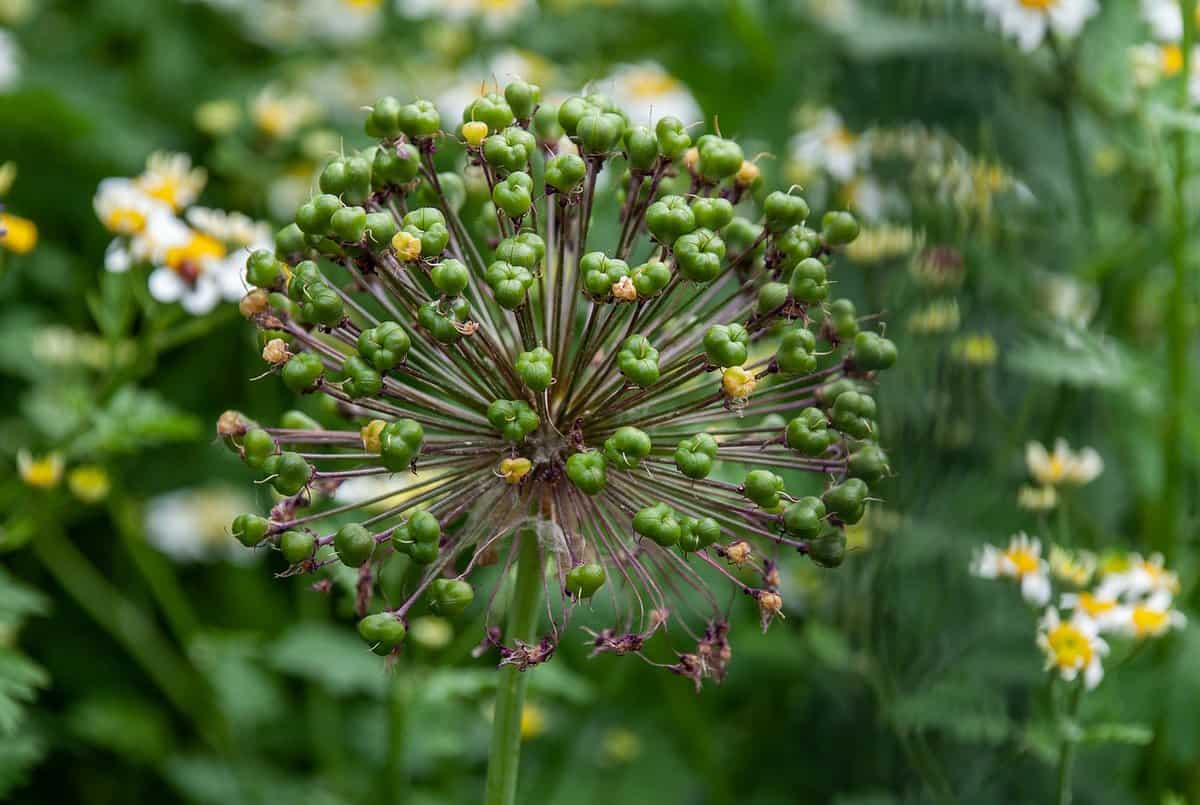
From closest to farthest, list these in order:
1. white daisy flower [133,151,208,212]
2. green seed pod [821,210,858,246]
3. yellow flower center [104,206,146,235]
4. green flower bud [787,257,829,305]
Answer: green flower bud [787,257,829,305], green seed pod [821,210,858,246], yellow flower center [104,206,146,235], white daisy flower [133,151,208,212]

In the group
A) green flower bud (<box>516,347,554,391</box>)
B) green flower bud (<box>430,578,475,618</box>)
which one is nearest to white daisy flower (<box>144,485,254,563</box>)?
green flower bud (<box>430,578,475,618</box>)

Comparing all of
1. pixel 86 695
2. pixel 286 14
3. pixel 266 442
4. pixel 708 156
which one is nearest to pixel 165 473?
pixel 86 695

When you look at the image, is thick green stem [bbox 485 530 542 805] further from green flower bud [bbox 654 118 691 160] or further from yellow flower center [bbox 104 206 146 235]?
yellow flower center [bbox 104 206 146 235]

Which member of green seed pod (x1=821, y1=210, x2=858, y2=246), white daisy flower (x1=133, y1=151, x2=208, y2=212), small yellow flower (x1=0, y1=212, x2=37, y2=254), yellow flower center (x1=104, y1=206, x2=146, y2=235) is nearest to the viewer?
green seed pod (x1=821, y1=210, x2=858, y2=246)

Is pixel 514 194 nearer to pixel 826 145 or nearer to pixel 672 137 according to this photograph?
pixel 672 137

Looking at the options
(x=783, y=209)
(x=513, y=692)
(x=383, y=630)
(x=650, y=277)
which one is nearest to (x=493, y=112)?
(x=650, y=277)

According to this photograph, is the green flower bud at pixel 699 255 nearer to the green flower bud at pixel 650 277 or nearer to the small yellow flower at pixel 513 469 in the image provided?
the green flower bud at pixel 650 277

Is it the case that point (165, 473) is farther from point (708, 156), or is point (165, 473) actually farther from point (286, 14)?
point (708, 156)
